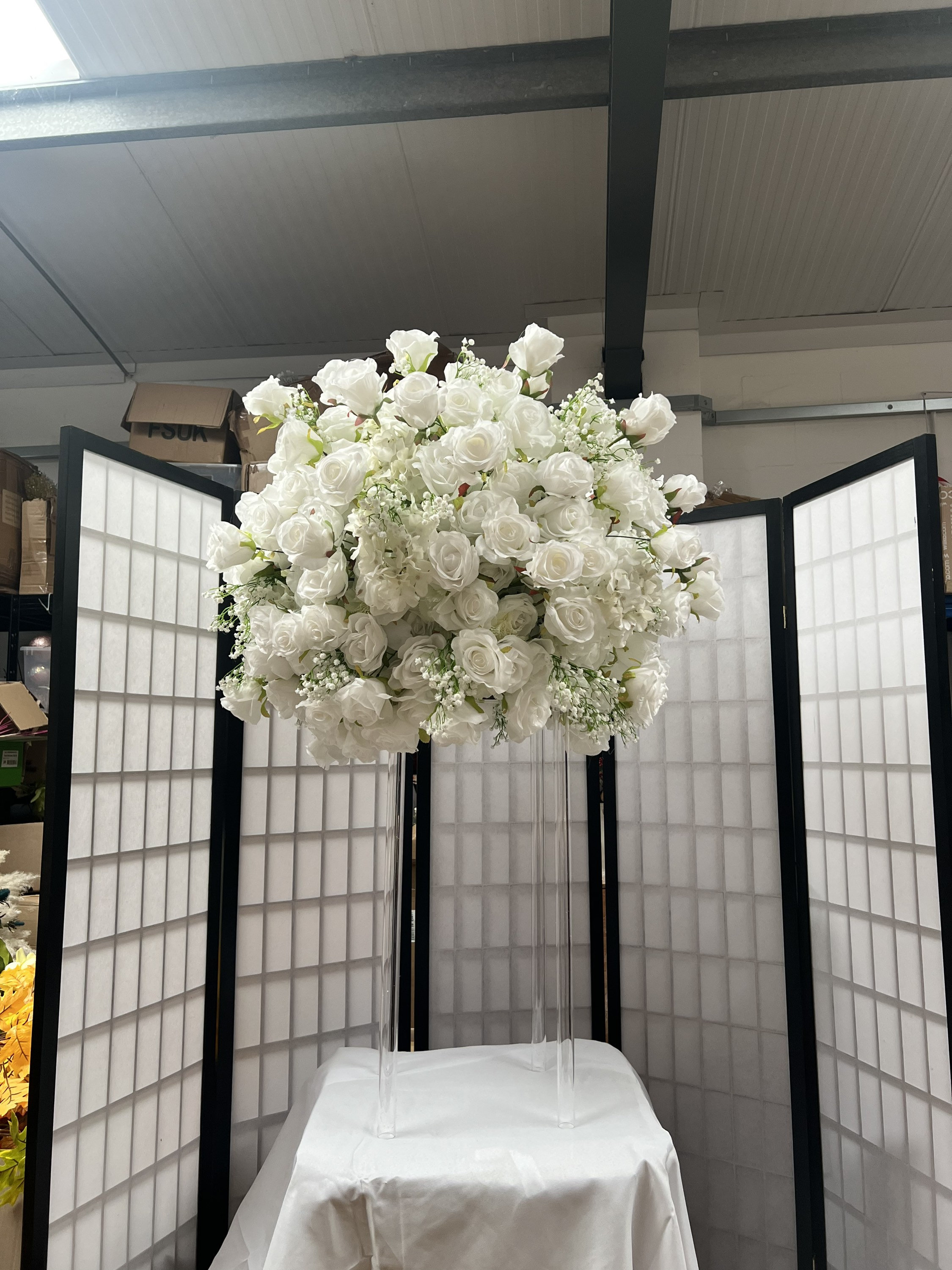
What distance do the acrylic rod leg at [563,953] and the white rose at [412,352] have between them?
681mm

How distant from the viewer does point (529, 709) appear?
53.9 inches

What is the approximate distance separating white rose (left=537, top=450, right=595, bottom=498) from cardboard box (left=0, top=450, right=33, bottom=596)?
298cm

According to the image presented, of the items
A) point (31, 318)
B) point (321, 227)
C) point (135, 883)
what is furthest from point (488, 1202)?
point (31, 318)

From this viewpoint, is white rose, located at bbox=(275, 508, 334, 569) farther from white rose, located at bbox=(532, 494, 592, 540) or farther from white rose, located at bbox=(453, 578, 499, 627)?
white rose, located at bbox=(532, 494, 592, 540)

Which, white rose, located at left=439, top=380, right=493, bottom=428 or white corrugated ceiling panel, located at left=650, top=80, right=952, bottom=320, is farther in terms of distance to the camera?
white corrugated ceiling panel, located at left=650, top=80, right=952, bottom=320

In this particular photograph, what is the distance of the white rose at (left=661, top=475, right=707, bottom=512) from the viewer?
1.55m

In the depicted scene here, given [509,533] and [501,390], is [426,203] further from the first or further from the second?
[509,533]

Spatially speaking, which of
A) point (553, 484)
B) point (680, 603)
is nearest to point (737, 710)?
point (680, 603)

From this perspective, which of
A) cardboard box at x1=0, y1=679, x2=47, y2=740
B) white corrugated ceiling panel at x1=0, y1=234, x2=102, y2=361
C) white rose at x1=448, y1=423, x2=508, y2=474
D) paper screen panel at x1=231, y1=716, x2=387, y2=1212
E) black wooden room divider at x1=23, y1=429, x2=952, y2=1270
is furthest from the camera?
white corrugated ceiling panel at x1=0, y1=234, x2=102, y2=361

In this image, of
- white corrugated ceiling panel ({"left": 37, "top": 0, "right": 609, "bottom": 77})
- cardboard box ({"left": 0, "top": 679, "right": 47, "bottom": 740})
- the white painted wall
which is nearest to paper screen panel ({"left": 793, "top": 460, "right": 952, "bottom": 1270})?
white corrugated ceiling panel ({"left": 37, "top": 0, "right": 609, "bottom": 77})

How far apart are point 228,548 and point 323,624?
0.82 feet

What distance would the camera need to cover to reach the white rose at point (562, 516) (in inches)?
52.4

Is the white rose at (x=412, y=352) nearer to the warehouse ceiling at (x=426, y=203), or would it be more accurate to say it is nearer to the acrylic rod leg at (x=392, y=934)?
the acrylic rod leg at (x=392, y=934)

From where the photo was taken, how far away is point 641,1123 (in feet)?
5.13
